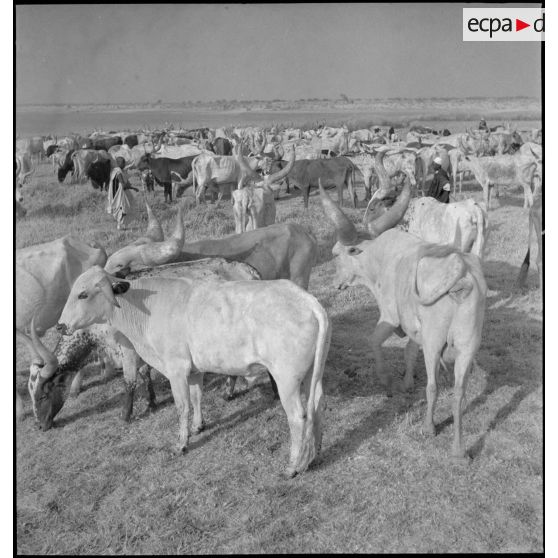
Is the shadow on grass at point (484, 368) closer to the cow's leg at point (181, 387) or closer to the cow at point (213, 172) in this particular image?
the cow's leg at point (181, 387)

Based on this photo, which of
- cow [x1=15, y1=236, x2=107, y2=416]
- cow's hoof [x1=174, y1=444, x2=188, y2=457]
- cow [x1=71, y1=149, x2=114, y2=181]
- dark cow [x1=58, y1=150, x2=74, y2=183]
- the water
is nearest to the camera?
cow's hoof [x1=174, y1=444, x2=188, y2=457]

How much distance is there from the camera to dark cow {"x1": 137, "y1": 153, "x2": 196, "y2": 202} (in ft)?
63.4

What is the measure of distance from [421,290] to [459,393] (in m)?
0.95

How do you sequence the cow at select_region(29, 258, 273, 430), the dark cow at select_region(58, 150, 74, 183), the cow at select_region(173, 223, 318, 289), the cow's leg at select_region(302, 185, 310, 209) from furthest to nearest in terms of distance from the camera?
the dark cow at select_region(58, 150, 74, 183), the cow's leg at select_region(302, 185, 310, 209), the cow at select_region(173, 223, 318, 289), the cow at select_region(29, 258, 273, 430)

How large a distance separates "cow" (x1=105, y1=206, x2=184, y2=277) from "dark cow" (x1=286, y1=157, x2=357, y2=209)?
1191 centimetres

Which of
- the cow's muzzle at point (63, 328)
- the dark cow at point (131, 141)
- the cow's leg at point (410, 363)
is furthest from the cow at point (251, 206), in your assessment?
the dark cow at point (131, 141)

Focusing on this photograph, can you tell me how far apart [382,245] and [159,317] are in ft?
8.44

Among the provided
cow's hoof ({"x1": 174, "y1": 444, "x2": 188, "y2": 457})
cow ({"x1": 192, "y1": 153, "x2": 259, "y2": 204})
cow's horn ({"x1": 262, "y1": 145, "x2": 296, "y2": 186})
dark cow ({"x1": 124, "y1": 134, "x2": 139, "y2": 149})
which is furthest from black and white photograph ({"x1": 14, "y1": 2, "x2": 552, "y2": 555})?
dark cow ({"x1": 124, "y1": 134, "x2": 139, "y2": 149})

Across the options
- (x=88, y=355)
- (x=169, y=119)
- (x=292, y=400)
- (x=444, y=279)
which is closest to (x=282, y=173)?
(x=88, y=355)

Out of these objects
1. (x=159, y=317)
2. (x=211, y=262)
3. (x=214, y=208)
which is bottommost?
(x=159, y=317)

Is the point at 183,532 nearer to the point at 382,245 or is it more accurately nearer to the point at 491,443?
the point at 491,443

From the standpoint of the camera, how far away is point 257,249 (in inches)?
306

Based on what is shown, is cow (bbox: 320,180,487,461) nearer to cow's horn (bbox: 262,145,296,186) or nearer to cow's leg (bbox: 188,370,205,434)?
cow's leg (bbox: 188,370,205,434)
